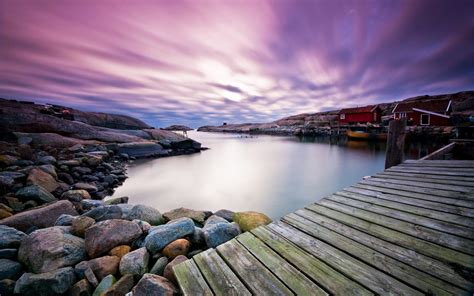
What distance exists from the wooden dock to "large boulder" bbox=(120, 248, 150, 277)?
3.66ft

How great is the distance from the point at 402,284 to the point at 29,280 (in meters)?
4.19

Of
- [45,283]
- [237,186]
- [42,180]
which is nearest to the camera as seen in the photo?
[45,283]

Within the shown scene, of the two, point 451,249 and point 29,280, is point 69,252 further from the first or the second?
point 451,249

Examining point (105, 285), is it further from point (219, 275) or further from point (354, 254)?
point (354, 254)

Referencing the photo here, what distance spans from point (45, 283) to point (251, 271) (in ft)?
9.00

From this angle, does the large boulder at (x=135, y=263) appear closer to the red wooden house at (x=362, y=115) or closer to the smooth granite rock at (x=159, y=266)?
the smooth granite rock at (x=159, y=266)

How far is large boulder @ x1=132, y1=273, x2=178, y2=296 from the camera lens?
2.03 metres

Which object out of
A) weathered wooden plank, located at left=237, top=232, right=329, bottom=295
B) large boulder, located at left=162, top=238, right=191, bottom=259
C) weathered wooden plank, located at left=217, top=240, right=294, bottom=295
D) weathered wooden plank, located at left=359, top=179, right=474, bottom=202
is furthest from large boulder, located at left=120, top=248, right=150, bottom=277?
weathered wooden plank, located at left=359, top=179, right=474, bottom=202

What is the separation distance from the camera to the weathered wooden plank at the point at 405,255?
162cm

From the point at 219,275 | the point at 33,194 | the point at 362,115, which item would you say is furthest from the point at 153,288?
the point at 362,115

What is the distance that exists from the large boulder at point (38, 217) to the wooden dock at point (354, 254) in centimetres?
426

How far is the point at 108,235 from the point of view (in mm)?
3342

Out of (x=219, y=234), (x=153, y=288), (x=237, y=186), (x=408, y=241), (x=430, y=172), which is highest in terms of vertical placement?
(x=430, y=172)

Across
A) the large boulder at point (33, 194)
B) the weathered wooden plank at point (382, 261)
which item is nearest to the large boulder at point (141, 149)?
the large boulder at point (33, 194)
